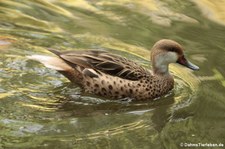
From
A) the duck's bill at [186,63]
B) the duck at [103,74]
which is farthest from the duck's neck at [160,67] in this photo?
the duck at [103,74]

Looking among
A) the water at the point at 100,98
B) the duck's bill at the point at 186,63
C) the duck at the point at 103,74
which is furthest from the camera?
the duck's bill at the point at 186,63

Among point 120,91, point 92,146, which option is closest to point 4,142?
point 92,146

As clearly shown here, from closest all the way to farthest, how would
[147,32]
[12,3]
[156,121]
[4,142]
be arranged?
[4,142]
[156,121]
[147,32]
[12,3]

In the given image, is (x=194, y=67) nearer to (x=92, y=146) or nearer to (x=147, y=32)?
(x=147, y=32)

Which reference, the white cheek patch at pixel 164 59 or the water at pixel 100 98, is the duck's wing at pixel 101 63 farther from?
the white cheek patch at pixel 164 59

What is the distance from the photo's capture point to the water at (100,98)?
5.72 metres

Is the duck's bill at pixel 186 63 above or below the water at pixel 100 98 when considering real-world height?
above

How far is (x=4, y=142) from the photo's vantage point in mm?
5352

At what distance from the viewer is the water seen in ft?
18.8

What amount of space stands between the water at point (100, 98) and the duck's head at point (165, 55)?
28 centimetres

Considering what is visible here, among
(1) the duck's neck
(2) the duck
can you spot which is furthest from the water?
(1) the duck's neck

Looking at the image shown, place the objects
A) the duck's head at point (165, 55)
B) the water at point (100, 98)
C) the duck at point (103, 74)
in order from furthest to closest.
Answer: the duck's head at point (165, 55)
the duck at point (103, 74)
the water at point (100, 98)

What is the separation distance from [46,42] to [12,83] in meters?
1.54

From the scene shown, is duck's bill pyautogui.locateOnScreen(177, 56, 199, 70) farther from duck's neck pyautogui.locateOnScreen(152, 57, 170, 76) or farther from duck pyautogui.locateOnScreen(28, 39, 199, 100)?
duck pyautogui.locateOnScreen(28, 39, 199, 100)
